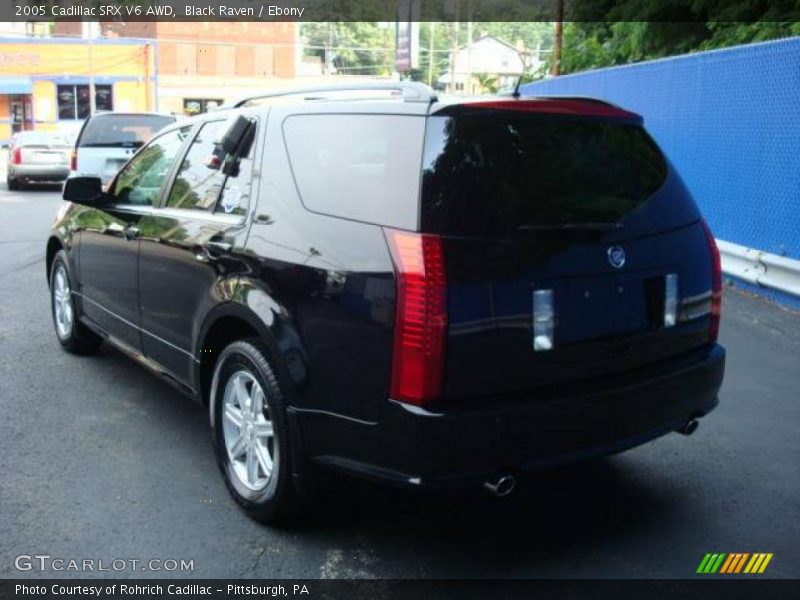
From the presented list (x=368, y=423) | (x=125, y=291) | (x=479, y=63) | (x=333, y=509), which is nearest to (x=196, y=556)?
(x=333, y=509)

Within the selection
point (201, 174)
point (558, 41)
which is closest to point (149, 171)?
point (201, 174)

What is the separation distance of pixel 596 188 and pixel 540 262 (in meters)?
0.54

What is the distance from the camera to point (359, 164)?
3254 millimetres

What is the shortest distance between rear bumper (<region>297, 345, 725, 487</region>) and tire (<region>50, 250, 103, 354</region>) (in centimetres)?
333

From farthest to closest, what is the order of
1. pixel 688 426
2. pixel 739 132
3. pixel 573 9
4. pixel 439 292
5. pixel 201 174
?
pixel 573 9, pixel 739 132, pixel 201 174, pixel 688 426, pixel 439 292

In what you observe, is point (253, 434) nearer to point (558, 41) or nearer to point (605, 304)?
point (605, 304)

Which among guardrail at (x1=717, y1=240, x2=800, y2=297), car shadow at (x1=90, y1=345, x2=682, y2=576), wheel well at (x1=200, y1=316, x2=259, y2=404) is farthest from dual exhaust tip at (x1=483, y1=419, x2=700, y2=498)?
guardrail at (x1=717, y1=240, x2=800, y2=297)

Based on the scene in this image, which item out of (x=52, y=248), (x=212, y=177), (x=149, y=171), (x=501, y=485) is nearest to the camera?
(x=501, y=485)

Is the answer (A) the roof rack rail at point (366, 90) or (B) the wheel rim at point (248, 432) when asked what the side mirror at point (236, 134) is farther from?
(B) the wheel rim at point (248, 432)

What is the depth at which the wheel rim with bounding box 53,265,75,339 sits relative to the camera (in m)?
6.04

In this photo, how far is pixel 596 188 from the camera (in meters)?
3.36

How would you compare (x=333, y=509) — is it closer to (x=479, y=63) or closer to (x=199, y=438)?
(x=199, y=438)

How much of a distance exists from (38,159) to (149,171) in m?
17.5

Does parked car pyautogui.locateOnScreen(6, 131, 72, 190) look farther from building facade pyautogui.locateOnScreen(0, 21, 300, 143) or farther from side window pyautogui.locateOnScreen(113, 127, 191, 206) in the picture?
building facade pyautogui.locateOnScreen(0, 21, 300, 143)
